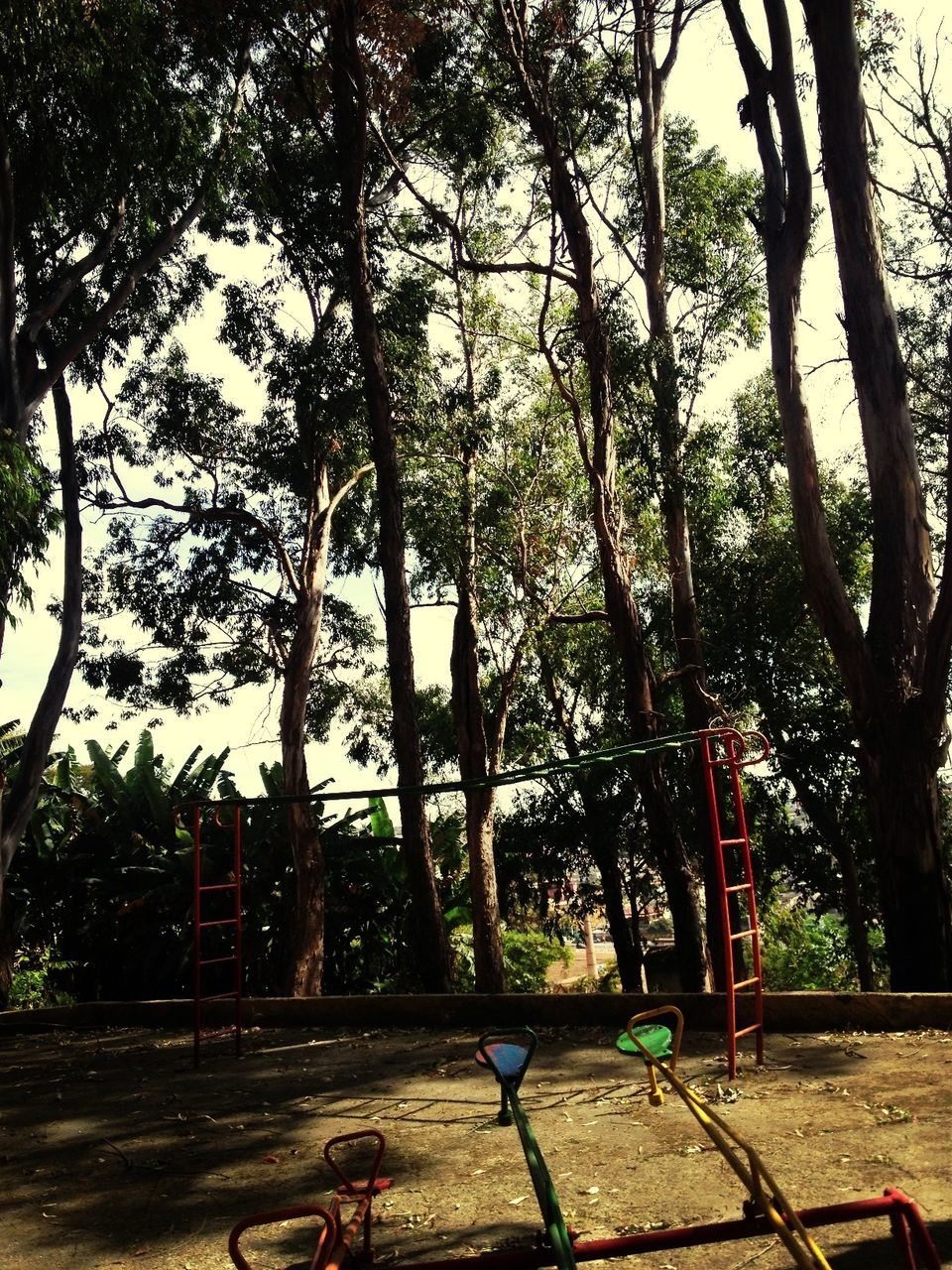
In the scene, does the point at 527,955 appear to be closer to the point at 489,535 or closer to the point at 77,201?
the point at 489,535

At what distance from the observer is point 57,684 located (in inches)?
544

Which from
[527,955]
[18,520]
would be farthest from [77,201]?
[527,955]

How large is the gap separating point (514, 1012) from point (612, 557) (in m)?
5.07

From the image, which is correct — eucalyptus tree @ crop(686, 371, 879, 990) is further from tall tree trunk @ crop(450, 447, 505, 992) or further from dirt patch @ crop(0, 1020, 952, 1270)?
dirt patch @ crop(0, 1020, 952, 1270)

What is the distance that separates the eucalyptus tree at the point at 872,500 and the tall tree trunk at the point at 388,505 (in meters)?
4.81

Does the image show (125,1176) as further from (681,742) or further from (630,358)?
(630,358)

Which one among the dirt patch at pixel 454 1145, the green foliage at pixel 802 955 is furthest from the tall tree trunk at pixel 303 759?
the green foliage at pixel 802 955

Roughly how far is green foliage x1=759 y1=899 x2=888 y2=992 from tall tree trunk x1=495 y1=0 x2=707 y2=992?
10.4 metres

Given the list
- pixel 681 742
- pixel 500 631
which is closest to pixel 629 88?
pixel 500 631

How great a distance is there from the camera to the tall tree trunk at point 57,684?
41.1 ft

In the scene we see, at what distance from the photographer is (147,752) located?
1619 cm

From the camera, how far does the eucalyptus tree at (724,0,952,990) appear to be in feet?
26.8

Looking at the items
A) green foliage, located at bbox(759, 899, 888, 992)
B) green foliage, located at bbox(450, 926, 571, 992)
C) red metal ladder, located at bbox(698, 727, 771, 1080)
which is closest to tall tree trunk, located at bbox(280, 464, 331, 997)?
green foliage, located at bbox(450, 926, 571, 992)

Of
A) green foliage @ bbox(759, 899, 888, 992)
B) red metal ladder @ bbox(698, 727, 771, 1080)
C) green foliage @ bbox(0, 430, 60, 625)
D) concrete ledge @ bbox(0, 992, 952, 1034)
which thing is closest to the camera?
red metal ladder @ bbox(698, 727, 771, 1080)
